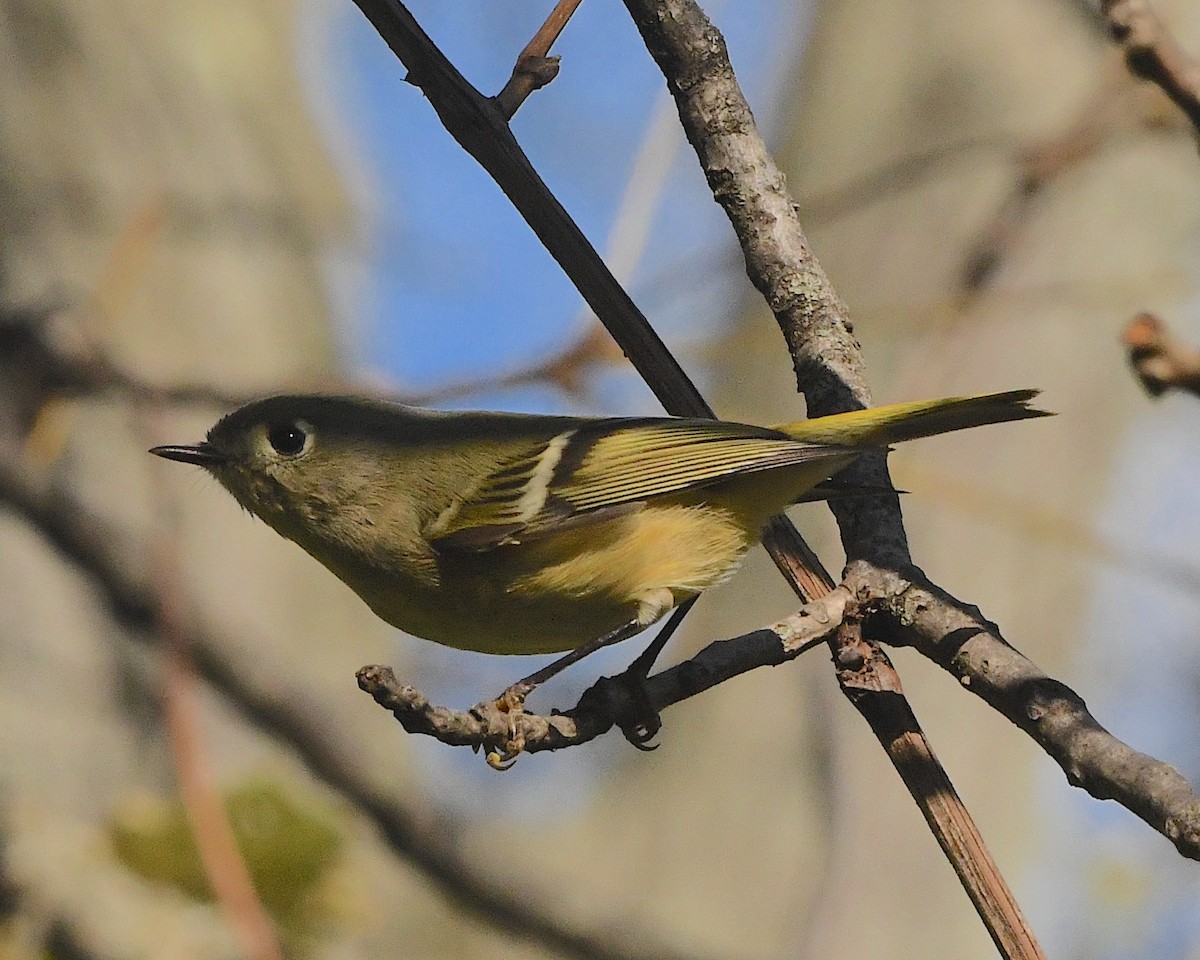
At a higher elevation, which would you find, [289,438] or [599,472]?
[289,438]

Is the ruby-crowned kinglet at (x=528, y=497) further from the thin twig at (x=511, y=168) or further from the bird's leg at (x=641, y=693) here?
the thin twig at (x=511, y=168)

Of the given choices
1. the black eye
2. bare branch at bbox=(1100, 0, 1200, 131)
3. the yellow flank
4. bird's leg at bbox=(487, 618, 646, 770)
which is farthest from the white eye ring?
bare branch at bbox=(1100, 0, 1200, 131)

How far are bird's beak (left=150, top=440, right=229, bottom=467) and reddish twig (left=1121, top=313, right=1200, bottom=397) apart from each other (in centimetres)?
165

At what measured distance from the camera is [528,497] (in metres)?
2.20

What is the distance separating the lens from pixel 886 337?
456 cm

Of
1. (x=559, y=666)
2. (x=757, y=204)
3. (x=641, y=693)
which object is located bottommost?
(x=641, y=693)

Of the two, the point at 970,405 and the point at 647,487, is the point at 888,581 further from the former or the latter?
the point at 647,487

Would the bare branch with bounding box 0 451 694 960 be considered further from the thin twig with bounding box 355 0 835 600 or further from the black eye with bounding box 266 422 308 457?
the thin twig with bounding box 355 0 835 600

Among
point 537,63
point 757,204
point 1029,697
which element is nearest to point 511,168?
point 537,63

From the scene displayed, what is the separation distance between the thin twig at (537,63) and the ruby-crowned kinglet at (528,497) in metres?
0.56

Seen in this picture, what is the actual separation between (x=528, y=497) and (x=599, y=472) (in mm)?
126

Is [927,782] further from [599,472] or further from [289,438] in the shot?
[289,438]

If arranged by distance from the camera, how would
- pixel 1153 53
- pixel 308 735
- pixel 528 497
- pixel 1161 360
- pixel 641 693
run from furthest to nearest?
pixel 308 735, pixel 528 497, pixel 641 693, pixel 1153 53, pixel 1161 360

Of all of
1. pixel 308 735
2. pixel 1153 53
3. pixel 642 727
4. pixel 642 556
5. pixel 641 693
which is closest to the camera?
pixel 1153 53
